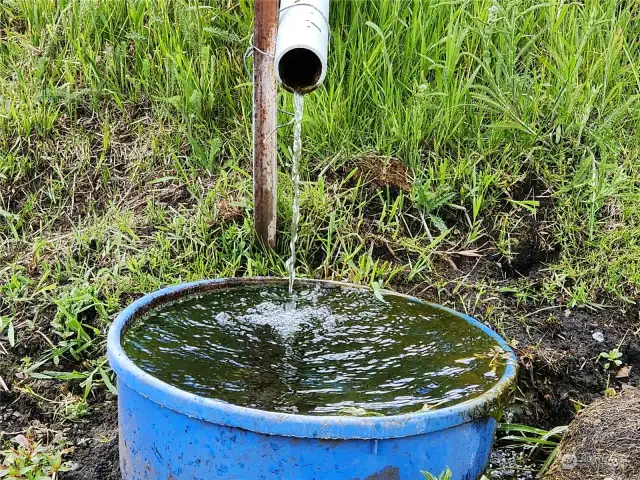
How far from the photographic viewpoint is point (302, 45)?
193 cm

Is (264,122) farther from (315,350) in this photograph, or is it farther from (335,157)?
(315,350)

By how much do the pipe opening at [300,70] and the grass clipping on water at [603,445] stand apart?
1.21 metres

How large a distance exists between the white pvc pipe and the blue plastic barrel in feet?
3.08

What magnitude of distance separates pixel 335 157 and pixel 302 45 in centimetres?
92

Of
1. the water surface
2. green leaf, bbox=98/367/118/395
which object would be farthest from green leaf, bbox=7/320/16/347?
the water surface

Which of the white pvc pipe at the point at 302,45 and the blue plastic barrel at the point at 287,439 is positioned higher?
the white pvc pipe at the point at 302,45

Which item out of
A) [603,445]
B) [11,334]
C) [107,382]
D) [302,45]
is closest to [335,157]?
[302,45]

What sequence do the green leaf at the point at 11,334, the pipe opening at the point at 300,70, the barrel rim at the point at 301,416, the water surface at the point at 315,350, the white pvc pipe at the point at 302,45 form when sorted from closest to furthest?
the barrel rim at the point at 301,416
the water surface at the point at 315,350
the white pvc pipe at the point at 302,45
the pipe opening at the point at 300,70
the green leaf at the point at 11,334

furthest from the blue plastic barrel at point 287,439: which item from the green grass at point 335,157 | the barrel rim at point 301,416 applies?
the green grass at point 335,157

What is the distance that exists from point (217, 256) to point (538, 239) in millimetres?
1221

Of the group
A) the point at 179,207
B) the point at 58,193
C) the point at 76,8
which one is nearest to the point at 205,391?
the point at 179,207

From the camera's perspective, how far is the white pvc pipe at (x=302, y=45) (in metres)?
1.96

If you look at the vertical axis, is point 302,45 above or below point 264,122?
above

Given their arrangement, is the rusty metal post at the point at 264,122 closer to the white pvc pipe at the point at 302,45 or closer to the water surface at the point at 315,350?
the white pvc pipe at the point at 302,45
